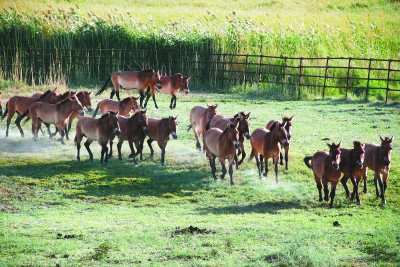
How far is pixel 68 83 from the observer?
2930 centimetres

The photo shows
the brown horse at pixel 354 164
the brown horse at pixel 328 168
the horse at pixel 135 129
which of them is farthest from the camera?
the horse at pixel 135 129

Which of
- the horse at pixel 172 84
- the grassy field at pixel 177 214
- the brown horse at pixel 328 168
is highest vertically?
the horse at pixel 172 84

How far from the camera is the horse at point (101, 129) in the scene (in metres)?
15.9

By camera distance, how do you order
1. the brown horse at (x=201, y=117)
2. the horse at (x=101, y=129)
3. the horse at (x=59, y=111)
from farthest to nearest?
the horse at (x=59, y=111) → the brown horse at (x=201, y=117) → the horse at (x=101, y=129)

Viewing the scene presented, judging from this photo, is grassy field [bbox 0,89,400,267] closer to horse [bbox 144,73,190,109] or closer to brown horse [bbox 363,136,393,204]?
brown horse [bbox 363,136,393,204]

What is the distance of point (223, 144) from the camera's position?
581 inches

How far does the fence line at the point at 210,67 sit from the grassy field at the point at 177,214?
10.4m

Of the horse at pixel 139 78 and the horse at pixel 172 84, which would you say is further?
the horse at pixel 172 84

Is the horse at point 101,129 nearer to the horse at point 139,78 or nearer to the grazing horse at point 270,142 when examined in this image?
the grazing horse at point 270,142

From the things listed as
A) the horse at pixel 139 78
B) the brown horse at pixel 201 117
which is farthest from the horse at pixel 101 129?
the horse at pixel 139 78

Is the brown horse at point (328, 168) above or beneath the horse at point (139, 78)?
beneath

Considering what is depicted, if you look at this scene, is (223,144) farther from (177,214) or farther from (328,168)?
(177,214)

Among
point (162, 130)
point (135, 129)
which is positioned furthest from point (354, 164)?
point (135, 129)

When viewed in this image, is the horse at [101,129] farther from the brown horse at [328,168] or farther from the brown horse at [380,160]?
the brown horse at [380,160]
